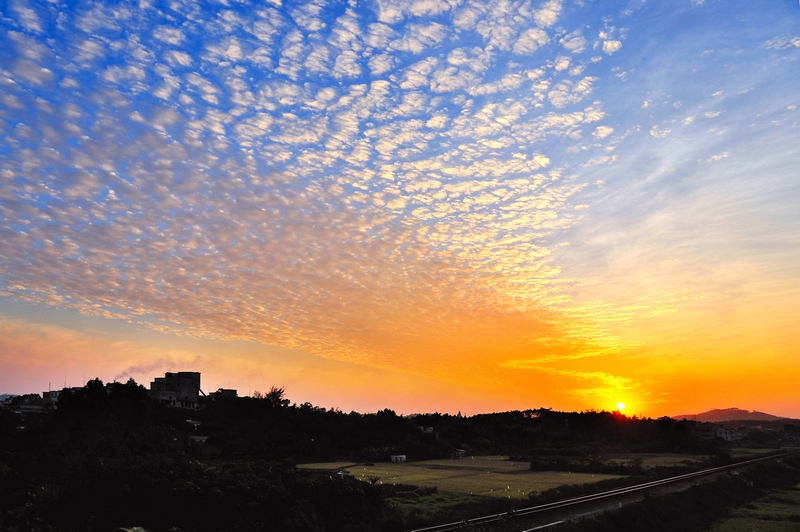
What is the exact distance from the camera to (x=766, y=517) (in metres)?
30.9

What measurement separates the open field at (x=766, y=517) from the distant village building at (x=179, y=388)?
3816 inches

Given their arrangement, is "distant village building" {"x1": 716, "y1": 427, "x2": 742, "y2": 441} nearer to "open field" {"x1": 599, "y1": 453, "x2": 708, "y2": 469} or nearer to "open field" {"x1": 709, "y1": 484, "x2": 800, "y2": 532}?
"open field" {"x1": 599, "y1": 453, "x2": 708, "y2": 469}

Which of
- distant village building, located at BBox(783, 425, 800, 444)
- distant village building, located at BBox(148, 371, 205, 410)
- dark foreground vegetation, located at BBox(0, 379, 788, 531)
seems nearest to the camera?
dark foreground vegetation, located at BBox(0, 379, 788, 531)

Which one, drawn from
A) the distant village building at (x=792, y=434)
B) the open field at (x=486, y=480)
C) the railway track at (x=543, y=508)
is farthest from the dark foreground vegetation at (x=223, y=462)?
the distant village building at (x=792, y=434)

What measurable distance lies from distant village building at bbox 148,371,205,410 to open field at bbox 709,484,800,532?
9692 cm

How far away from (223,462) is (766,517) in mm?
40494

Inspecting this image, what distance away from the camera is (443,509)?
30.0 metres

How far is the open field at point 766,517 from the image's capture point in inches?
1083

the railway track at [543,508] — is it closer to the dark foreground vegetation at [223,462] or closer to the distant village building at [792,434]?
the dark foreground vegetation at [223,462]

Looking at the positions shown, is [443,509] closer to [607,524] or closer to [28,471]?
[607,524]

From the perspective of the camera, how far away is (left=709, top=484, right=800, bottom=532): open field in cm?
2752

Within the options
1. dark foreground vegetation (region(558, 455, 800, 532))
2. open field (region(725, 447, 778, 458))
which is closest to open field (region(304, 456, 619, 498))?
dark foreground vegetation (region(558, 455, 800, 532))

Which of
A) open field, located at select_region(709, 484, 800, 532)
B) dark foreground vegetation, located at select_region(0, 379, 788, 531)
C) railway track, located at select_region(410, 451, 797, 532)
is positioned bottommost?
open field, located at select_region(709, 484, 800, 532)

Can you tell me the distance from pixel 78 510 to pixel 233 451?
4596 centimetres
